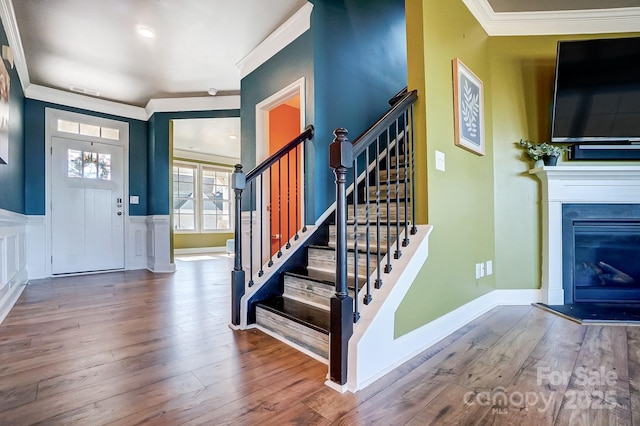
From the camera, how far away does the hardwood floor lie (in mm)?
1192

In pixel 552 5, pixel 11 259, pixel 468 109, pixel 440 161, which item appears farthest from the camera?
pixel 11 259

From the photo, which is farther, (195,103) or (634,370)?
(195,103)

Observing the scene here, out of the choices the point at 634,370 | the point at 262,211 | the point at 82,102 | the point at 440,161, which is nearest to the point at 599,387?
the point at 634,370

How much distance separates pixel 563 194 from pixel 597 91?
0.88m

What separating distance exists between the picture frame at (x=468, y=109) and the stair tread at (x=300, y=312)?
5.01ft

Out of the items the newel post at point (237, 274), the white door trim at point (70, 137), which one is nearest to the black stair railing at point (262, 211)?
the newel post at point (237, 274)

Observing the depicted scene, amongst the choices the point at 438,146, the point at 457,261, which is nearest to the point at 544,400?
the point at 457,261

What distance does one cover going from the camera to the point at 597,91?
2.54 m

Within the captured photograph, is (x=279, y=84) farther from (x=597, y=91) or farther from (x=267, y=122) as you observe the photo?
(x=597, y=91)

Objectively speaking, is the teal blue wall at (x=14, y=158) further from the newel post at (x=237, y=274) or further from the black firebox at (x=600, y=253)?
the black firebox at (x=600, y=253)

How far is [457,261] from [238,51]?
10.3 ft

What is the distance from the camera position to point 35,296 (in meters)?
3.15

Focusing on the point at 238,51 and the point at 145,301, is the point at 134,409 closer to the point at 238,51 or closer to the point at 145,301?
the point at 145,301

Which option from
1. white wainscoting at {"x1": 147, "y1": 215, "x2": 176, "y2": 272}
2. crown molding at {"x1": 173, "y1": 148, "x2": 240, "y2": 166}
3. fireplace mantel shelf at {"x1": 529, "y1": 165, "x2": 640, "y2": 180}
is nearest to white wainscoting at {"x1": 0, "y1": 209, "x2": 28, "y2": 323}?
white wainscoting at {"x1": 147, "y1": 215, "x2": 176, "y2": 272}
